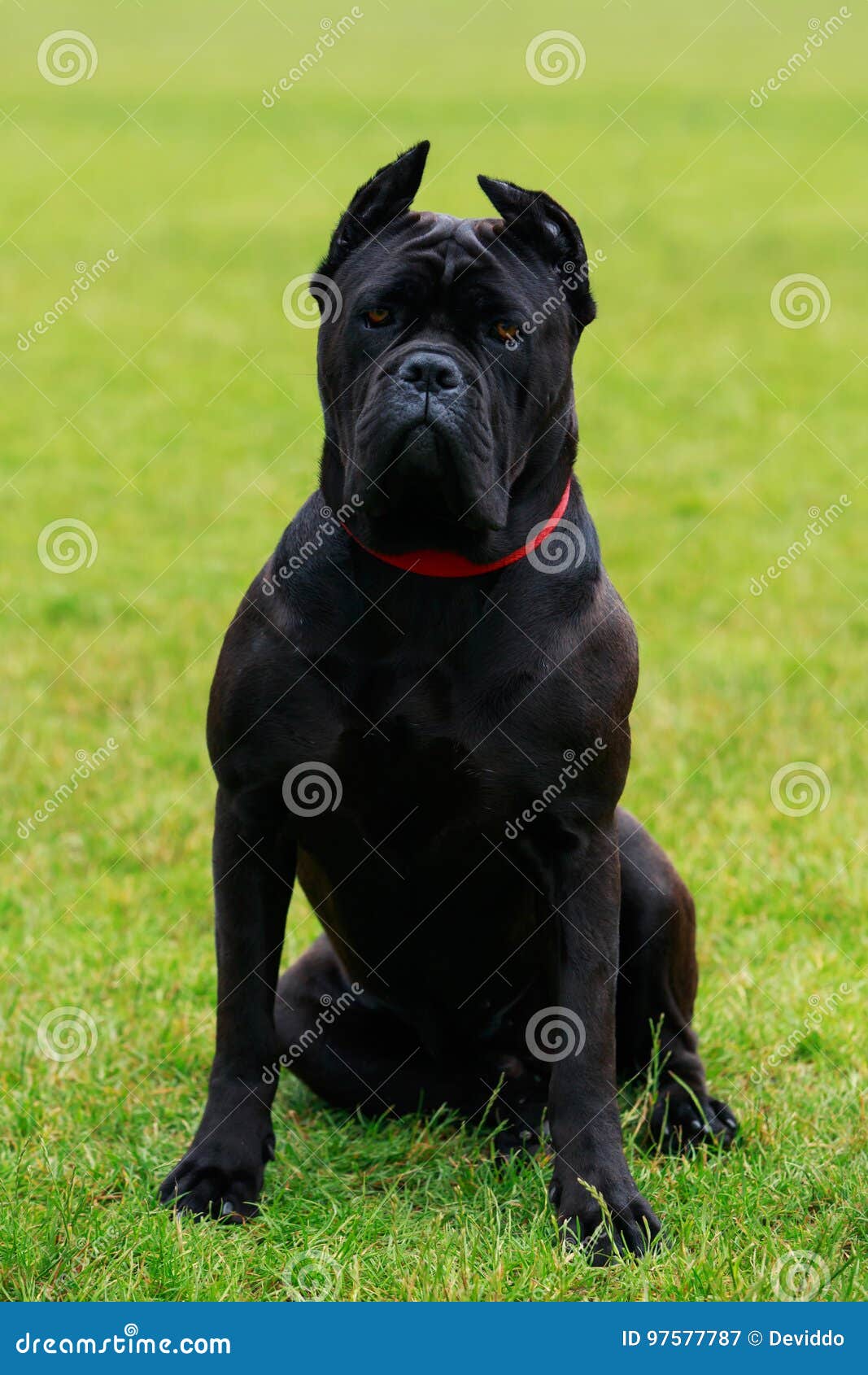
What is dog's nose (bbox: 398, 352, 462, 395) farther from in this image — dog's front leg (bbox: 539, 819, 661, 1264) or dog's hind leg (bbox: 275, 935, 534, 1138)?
dog's hind leg (bbox: 275, 935, 534, 1138)

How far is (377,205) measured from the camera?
3137 millimetres

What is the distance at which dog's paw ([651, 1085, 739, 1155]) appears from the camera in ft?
11.2

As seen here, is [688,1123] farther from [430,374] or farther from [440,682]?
[430,374]

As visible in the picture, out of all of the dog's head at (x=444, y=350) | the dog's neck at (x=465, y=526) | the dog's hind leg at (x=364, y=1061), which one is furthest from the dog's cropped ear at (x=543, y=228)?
the dog's hind leg at (x=364, y=1061)

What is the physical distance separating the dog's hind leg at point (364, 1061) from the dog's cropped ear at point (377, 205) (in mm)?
1620

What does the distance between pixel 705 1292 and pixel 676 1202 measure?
0.44 metres

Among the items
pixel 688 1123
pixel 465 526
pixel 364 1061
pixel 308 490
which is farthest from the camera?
pixel 308 490

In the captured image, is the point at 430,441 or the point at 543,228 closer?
the point at 430,441

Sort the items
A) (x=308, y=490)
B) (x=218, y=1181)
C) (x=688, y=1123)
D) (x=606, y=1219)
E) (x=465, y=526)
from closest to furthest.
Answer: (x=606, y=1219) → (x=465, y=526) → (x=218, y=1181) → (x=688, y=1123) → (x=308, y=490)

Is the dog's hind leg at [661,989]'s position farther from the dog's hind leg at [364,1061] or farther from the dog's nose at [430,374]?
the dog's nose at [430,374]

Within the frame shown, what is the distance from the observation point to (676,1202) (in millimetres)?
3041

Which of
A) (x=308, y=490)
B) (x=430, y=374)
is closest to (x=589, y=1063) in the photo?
(x=430, y=374)

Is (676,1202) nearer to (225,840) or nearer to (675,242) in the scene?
(225,840)

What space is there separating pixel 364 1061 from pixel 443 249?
5.88 feet
